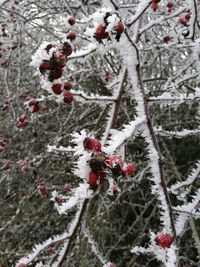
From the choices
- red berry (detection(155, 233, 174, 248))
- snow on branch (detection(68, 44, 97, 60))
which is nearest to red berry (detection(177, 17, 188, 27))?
snow on branch (detection(68, 44, 97, 60))

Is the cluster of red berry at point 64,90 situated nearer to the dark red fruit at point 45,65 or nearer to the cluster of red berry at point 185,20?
the dark red fruit at point 45,65

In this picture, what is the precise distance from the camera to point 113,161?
2.69 ft

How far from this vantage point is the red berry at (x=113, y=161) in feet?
2.68

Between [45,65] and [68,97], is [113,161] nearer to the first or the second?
[45,65]

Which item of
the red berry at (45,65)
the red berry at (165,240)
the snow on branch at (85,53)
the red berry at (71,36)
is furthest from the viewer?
the red berry at (71,36)

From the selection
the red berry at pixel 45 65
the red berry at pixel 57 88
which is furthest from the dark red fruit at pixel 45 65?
the red berry at pixel 57 88

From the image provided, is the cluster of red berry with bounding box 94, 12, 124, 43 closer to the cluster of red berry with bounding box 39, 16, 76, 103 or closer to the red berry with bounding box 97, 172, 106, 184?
the cluster of red berry with bounding box 39, 16, 76, 103

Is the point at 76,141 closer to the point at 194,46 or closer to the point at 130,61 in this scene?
the point at 130,61

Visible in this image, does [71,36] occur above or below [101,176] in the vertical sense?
above

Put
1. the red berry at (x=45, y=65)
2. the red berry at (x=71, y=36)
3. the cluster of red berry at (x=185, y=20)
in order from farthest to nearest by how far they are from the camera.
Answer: the cluster of red berry at (x=185, y=20), the red berry at (x=71, y=36), the red berry at (x=45, y=65)

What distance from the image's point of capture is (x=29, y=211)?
128 inches

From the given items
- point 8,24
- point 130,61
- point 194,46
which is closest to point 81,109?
point 8,24

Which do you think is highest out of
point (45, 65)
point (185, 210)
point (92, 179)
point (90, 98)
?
point (45, 65)

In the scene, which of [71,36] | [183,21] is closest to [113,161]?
[71,36]
